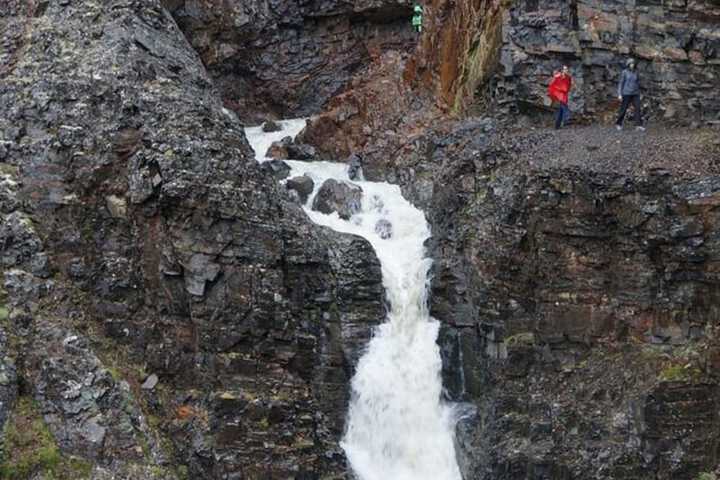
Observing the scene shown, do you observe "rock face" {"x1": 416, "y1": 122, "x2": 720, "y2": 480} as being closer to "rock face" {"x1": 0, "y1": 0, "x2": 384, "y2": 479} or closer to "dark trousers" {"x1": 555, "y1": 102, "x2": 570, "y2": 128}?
"rock face" {"x1": 0, "y1": 0, "x2": 384, "y2": 479}

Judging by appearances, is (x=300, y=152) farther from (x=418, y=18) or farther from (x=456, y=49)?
(x=418, y=18)

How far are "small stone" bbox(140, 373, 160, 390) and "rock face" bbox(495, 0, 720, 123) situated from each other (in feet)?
43.9

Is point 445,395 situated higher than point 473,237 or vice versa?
point 473,237

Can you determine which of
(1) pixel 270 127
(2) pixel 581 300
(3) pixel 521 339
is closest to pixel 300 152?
(1) pixel 270 127

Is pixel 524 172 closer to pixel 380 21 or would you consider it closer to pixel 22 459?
pixel 22 459

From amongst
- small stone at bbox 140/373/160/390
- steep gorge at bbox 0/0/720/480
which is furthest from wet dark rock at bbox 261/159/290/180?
Answer: small stone at bbox 140/373/160/390

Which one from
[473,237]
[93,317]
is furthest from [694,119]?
[93,317]

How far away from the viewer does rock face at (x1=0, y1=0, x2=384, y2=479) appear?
20.3 metres

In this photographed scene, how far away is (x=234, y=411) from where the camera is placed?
20828mm

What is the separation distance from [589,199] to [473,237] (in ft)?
9.64

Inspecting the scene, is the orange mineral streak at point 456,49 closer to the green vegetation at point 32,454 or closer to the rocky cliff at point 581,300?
the rocky cliff at point 581,300

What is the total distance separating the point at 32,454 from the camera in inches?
749

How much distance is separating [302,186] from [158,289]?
7332 millimetres

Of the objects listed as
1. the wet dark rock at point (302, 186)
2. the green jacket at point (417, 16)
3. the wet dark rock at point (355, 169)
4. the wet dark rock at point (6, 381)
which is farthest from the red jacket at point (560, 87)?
the wet dark rock at point (6, 381)
